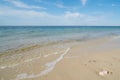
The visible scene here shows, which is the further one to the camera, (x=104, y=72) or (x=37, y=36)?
(x=37, y=36)

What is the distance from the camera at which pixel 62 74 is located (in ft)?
15.3

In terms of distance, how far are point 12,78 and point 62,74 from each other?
1794mm

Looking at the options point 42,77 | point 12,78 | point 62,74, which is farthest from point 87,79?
point 12,78

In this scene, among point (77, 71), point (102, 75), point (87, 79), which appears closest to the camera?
point (87, 79)

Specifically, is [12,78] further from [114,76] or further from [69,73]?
[114,76]

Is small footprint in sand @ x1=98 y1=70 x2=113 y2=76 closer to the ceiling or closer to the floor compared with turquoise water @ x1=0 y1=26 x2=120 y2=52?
closer to the ceiling

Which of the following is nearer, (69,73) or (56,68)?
(69,73)

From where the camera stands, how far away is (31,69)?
5.23 m

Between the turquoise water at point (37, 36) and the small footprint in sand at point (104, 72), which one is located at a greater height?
the small footprint in sand at point (104, 72)

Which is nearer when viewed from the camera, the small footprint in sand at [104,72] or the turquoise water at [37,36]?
the small footprint in sand at [104,72]

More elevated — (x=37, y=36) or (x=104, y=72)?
(x=104, y=72)

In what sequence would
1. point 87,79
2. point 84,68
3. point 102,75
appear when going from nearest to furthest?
point 87,79 < point 102,75 < point 84,68

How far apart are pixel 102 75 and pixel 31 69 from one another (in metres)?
2.85

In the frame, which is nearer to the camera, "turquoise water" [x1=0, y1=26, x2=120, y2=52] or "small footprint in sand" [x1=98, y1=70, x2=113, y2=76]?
"small footprint in sand" [x1=98, y1=70, x2=113, y2=76]
